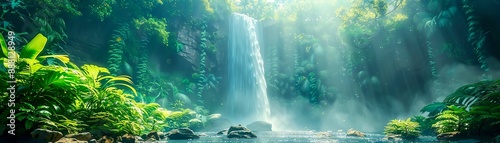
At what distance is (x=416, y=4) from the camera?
2139cm

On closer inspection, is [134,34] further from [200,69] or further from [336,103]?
[336,103]

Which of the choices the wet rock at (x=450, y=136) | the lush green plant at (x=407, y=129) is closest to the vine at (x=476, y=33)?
the lush green plant at (x=407, y=129)

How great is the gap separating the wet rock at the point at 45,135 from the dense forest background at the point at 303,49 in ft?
36.5

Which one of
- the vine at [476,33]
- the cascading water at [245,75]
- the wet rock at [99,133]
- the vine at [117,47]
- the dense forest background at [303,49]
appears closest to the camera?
the wet rock at [99,133]

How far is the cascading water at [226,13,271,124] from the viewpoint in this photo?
2659cm

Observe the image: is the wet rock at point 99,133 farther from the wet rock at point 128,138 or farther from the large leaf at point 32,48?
the large leaf at point 32,48

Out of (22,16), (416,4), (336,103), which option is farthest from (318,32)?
(22,16)

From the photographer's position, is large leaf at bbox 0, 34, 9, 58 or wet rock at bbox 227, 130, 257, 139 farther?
wet rock at bbox 227, 130, 257, 139

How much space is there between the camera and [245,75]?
90.6 ft

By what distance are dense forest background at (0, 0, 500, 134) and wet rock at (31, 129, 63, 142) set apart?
36.5 feet

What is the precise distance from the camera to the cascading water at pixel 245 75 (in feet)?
87.2

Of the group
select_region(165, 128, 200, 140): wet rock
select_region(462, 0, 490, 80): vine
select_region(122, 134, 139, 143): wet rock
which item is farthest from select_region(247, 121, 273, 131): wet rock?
select_region(122, 134, 139, 143): wet rock

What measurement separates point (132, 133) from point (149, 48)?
1818 cm

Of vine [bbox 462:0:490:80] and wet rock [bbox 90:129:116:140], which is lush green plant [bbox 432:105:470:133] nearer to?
wet rock [bbox 90:129:116:140]
